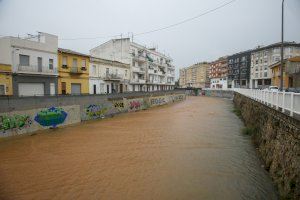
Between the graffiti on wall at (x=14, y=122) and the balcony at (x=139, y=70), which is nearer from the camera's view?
the graffiti on wall at (x=14, y=122)

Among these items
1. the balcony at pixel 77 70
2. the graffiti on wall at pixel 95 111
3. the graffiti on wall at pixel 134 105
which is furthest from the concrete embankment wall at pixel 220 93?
the graffiti on wall at pixel 95 111

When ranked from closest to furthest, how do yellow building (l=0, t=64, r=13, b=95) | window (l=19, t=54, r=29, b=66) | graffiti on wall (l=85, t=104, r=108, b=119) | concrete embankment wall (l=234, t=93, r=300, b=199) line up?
concrete embankment wall (l=234, t=93, r=300, b=199)
graffiti on wall (l=85, t=104, r=108, b=119)
yellow building (l=0, t=64, r=13, b=95)
window (l=19, t=54, r=29, b=66)

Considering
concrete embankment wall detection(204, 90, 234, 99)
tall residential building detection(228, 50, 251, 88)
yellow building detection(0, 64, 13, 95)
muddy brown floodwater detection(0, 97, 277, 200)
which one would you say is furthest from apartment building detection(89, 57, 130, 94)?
tall residential building detection(228, 50, 251, 88)

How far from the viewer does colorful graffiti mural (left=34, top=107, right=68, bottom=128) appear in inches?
743

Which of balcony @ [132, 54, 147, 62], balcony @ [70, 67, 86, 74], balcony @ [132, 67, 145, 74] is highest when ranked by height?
balcony @ [132, 54, 147, 62]

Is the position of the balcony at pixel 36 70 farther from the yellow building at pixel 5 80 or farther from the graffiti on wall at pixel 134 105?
the graffiti on wall at pixel 134 105

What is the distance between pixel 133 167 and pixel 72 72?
27342mm

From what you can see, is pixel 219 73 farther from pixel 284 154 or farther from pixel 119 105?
pixel 284 154

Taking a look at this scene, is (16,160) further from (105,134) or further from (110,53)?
(110,53)

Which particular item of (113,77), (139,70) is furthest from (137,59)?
(113,77)

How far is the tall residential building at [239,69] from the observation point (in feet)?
268

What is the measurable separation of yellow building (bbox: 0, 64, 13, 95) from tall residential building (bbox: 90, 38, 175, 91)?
23050 millimetres

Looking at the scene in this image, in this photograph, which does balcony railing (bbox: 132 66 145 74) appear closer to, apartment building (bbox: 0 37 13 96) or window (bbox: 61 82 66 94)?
window (bbox: 61 82 66 94)

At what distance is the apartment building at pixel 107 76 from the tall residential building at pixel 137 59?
3.23m
